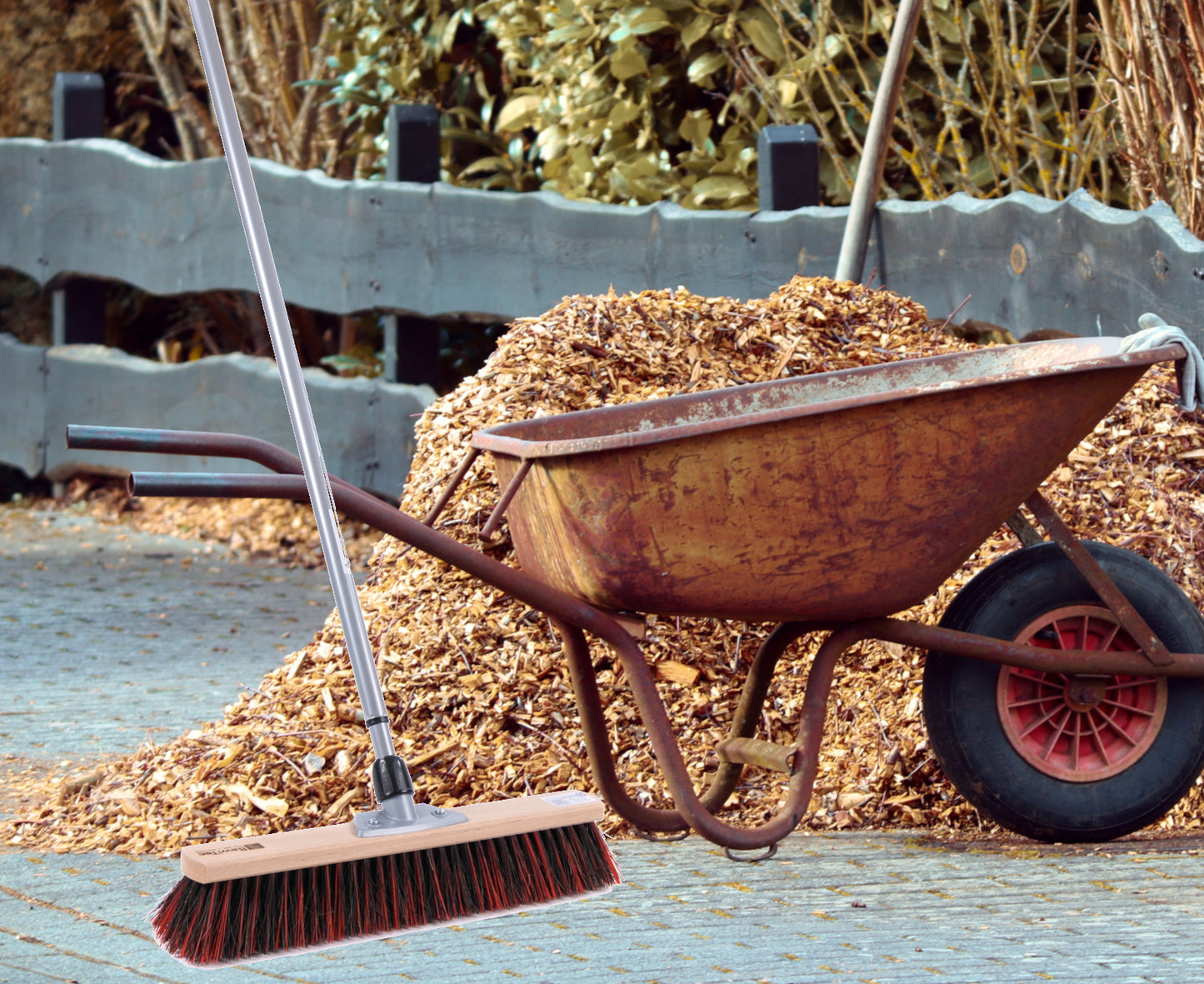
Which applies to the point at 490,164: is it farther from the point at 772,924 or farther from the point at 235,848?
the point at 235,848

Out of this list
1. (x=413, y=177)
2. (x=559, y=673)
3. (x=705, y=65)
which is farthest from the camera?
(x=413, y=177)

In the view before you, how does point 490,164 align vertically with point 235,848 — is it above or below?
above

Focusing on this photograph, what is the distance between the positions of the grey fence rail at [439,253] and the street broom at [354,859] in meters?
2.24

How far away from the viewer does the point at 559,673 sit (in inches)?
145

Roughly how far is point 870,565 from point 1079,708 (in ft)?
1.87

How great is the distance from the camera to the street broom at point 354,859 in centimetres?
241

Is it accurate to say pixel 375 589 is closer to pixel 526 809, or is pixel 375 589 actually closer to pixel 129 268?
pixel 526 809

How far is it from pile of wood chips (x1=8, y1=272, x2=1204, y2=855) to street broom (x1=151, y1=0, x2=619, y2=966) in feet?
2.62

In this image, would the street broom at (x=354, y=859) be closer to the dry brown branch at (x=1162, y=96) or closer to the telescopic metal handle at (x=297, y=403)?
the telescopic metal handle at (x=297, y=403)

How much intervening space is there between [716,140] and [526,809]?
481 centimetres

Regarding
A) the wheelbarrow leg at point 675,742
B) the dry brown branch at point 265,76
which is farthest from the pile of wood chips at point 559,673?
the dry brown branch at point 265,76

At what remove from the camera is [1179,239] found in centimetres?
397

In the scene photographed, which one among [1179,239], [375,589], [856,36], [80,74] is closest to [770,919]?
[375,589]

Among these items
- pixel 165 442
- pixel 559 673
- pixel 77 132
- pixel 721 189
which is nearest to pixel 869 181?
pixel 721 189
